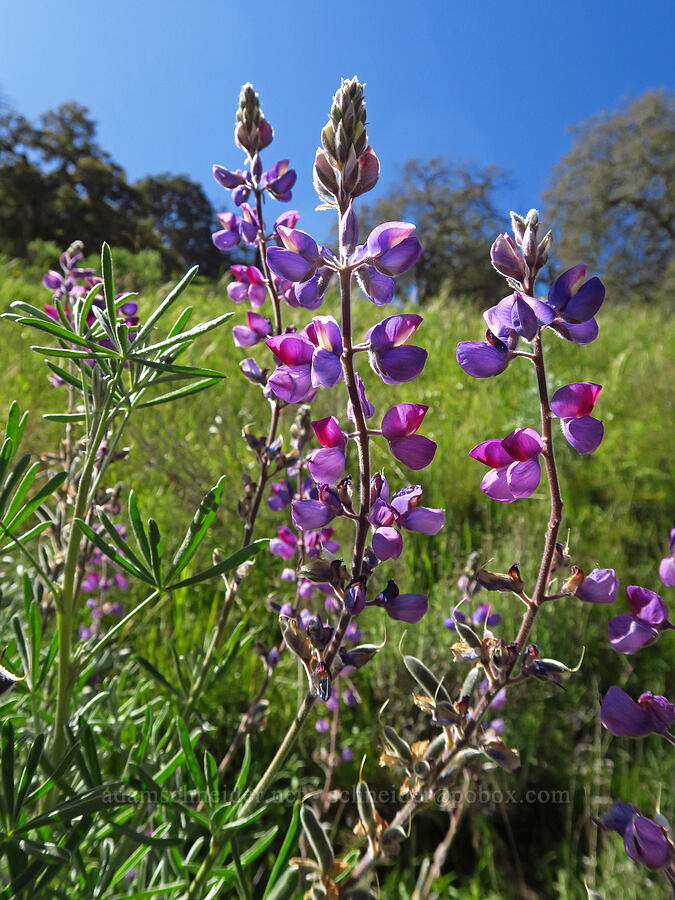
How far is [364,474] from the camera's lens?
566 millimetres

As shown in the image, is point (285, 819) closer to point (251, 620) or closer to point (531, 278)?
point (251, 620)

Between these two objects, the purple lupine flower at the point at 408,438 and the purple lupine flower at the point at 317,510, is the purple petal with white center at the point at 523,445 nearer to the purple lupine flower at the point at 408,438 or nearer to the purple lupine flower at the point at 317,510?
the purple lupine flower at the point at 408,438

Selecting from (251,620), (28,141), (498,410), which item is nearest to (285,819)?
(251,620)

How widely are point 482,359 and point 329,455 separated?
179 millimetres

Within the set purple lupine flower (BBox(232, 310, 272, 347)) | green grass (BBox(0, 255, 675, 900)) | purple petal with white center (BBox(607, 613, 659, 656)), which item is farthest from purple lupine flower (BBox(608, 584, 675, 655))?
purple lupine flower (BBox(232, 310, 272, 347))

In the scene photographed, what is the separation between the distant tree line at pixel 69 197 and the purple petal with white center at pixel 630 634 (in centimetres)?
1793

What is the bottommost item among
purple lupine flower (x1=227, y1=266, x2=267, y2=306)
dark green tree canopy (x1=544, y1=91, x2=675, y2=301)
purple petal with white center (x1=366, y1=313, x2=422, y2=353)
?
purple petal with white center (x1=366, y1=313, x2=422, y2=353)

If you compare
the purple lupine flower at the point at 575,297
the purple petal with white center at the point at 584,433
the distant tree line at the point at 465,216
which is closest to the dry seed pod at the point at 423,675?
the purple petal with white center at the point at 584,433

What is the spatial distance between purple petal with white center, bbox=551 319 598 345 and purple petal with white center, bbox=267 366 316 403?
257mm

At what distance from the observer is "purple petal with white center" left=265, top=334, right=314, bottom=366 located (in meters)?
0.59

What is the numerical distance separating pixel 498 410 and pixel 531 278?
3276mm

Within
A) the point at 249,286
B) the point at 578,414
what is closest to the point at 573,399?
the point at 578,414

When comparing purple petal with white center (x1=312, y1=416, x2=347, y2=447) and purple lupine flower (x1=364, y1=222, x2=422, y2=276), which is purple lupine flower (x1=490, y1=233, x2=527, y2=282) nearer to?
purple lupine flower (x1=364, y1=222, x2=422, y2=276)

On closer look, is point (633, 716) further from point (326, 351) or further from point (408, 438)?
point (326, 351)
